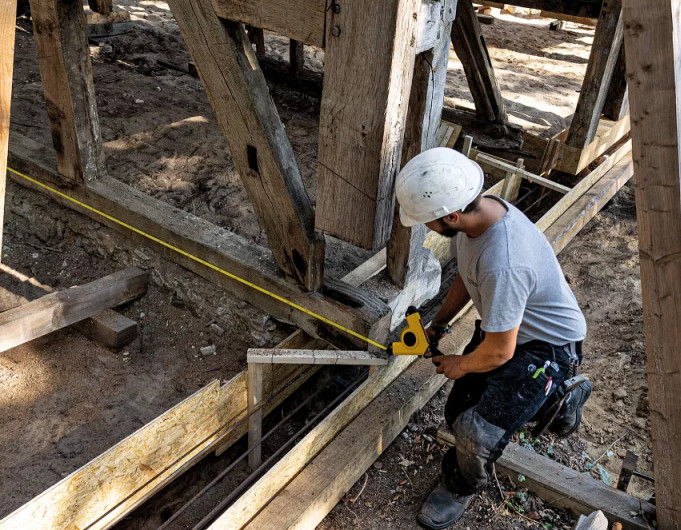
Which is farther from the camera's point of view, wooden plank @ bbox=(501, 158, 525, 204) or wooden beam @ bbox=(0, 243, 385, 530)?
wooden plank @ bbox=(501, 158, 525, 204)

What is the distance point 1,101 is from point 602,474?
3444mm

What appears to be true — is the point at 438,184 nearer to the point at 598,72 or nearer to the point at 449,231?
the point at 449,231

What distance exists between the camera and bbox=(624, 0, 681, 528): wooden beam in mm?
1864

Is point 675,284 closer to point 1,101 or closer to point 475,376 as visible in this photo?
point 475,376

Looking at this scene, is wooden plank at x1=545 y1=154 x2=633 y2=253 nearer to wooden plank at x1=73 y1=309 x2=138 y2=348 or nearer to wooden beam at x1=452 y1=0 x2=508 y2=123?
wooden beam at x1=452 y1=0 x2=508 y2=123

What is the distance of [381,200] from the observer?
8.58 ft

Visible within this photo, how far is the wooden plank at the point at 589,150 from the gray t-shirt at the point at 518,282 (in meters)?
3.51

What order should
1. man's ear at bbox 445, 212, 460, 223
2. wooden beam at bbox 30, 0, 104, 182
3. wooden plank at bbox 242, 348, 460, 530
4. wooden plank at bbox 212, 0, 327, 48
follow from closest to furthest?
1. wooden plank at bbox 212, 0, 327, 48
2. man's ear at bbox 445, 212, 460, 223
3. wooden plank at bbox 242, 348, 460, 530
4. wooden beam at bbox 30, 0, 104, 182

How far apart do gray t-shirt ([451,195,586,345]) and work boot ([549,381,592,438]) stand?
45 centimetres

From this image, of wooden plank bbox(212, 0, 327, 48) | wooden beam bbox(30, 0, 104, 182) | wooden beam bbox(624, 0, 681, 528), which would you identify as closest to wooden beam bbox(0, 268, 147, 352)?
wooden beam bbox(30, 0, 104, 182)

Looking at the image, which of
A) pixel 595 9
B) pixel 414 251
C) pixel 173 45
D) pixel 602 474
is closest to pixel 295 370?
pixel 414 251

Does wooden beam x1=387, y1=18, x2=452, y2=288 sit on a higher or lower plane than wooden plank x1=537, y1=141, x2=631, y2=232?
higher

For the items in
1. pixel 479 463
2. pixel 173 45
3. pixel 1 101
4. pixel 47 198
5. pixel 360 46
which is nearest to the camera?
pixel 360 46

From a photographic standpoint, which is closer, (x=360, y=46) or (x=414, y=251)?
(x=360, y=46)
